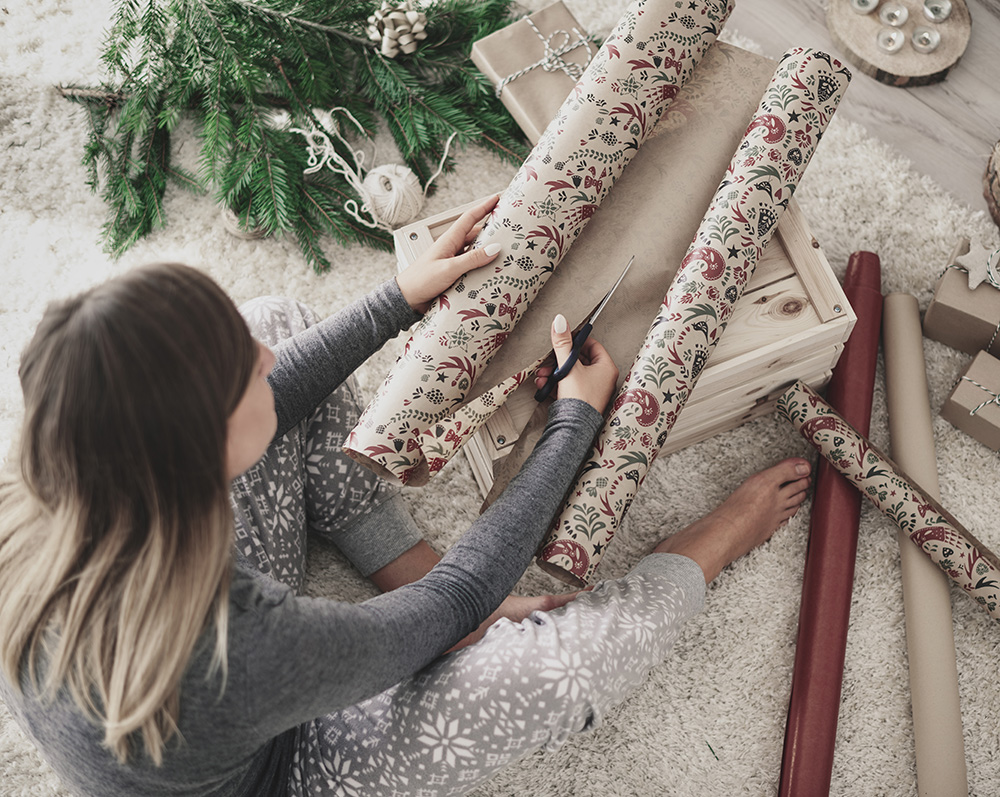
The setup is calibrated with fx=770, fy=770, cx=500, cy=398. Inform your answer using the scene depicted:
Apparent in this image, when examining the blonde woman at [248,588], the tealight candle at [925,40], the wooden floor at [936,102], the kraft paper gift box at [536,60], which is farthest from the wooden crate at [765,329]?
the tealight candle at [925,40]

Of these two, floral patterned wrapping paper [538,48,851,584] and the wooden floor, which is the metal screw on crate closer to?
the wooden floor

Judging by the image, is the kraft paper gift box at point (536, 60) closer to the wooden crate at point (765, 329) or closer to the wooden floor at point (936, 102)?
the wooden crate at point (765, 329)

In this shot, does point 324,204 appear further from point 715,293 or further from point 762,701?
point 762,701

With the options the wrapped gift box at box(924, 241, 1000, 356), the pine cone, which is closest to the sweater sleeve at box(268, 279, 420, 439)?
the pine cone

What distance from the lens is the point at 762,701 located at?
1.01 meters

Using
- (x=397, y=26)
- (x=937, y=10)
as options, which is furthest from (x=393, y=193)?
(x=937, y=10)

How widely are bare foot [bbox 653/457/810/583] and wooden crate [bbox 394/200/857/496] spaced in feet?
0.44

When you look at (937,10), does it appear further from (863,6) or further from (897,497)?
(897,497)

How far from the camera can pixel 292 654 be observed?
590mm

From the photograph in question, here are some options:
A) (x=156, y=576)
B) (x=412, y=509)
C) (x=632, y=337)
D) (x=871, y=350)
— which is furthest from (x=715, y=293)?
(x=156, y=576)

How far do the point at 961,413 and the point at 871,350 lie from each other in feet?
0.48

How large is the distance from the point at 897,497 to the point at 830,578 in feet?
0.44

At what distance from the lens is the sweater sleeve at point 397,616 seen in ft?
1.92

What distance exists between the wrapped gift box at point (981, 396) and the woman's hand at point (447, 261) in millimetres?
686
